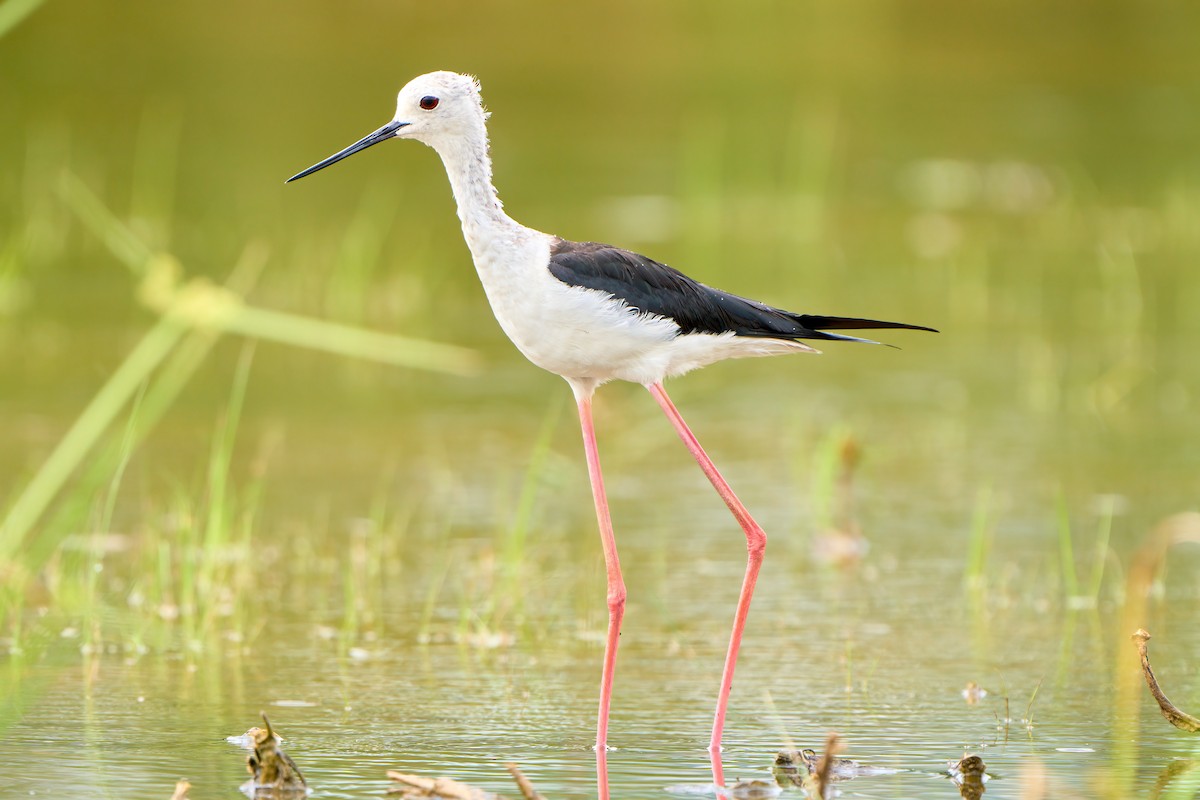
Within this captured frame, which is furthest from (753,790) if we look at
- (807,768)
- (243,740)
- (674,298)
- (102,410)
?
(102,410)

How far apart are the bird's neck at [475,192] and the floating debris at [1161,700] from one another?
1.84 meters

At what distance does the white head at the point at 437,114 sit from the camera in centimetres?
521

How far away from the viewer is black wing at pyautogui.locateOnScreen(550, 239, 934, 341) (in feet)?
16.9

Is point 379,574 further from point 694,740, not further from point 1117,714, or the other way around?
point 1117,714

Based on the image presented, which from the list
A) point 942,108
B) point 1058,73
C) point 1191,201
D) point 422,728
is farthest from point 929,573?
point 1058,73

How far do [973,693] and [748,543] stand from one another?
71 centimetres

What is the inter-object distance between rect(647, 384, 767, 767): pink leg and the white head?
84 cm

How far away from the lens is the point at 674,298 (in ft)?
17.4

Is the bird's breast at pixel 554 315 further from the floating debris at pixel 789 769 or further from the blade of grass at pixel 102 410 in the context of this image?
the blade of grass at pixel 102 410

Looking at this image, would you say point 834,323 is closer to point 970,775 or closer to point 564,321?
point 564,321

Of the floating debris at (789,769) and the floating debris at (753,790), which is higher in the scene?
the floating debris at (789,769)

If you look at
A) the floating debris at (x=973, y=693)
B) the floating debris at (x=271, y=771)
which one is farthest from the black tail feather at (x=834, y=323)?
the floating debris at (x=271, y=771)

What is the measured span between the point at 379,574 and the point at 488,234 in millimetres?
1848

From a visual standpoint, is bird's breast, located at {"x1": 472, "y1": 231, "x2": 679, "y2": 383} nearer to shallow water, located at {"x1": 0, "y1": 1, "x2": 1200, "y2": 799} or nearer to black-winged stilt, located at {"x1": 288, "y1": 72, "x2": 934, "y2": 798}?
black-winged stilt, located at {"x1": 288, "y1": 72, "x2": 934, "y2": 798}
